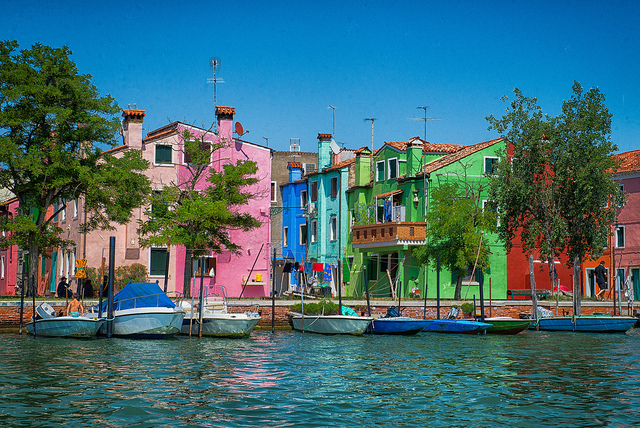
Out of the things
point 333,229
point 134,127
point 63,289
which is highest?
point 134,127

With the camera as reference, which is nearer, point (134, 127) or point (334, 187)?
point (134, 127)

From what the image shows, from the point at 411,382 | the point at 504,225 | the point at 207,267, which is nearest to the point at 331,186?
the point at 207,267

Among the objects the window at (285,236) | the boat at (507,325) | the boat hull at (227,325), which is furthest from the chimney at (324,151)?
the boat hull at (227,325)

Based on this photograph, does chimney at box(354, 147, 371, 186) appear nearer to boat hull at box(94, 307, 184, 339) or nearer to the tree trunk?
the tree trunk

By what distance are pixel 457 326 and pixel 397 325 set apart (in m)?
3.08

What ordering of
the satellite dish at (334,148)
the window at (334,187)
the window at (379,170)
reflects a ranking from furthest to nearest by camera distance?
1. the satellite dish at (334,148)
2. the window at (334,187)
3. the window at (379,170)

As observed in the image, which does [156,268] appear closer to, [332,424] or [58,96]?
[58,96]

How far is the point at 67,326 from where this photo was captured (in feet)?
105

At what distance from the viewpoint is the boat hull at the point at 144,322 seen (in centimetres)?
3175

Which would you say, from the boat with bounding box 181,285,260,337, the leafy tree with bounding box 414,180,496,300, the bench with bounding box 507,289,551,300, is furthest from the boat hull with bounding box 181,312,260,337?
the bench with bounding box 507,289,551,300

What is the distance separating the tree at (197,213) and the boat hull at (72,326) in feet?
30.9

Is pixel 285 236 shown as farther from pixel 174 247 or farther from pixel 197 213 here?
pixel 197 213

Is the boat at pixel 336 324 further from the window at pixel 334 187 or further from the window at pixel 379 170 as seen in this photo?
the window at pixel 334 187

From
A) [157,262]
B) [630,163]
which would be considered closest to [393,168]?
[630,163]
